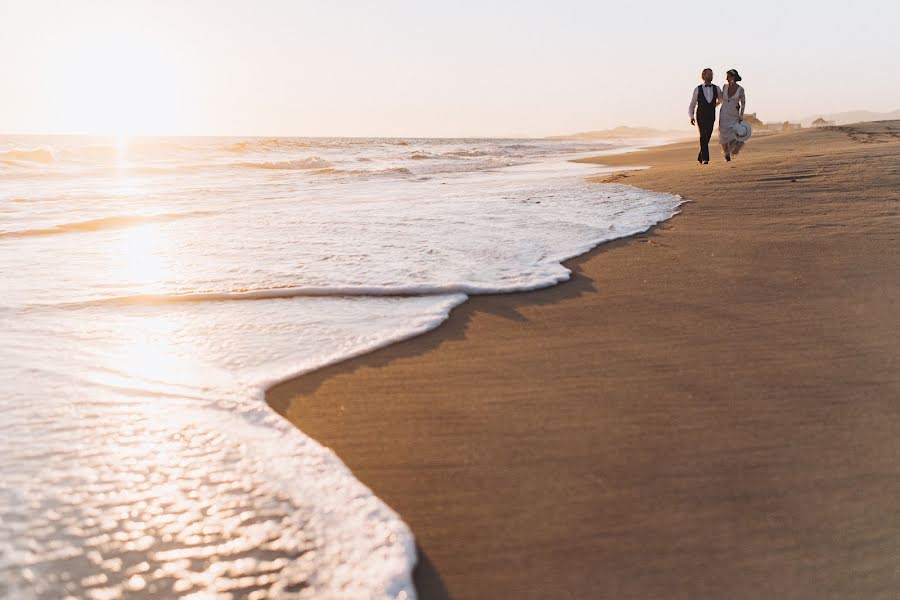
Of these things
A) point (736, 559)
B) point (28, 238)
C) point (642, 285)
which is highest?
point (28, 238)

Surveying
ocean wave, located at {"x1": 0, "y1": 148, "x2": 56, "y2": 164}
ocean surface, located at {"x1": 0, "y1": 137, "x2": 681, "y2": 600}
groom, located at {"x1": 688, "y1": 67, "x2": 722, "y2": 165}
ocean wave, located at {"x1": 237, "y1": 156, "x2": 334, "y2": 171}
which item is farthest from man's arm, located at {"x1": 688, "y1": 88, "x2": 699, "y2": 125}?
ocean wave, located at {"x1": 0, "y1": 148, "x2": 56, "y2": 164}

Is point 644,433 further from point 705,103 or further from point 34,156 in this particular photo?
point 34,156

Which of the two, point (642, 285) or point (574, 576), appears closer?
point (574, 576)

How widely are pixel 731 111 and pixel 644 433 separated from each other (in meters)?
9.47

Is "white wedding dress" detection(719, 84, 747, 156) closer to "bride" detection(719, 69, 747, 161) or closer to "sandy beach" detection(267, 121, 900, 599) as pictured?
"bride" detection(719, 69, 747, 161)

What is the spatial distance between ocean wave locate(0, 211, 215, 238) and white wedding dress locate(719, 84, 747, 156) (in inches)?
293

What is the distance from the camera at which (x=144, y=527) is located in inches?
62.7

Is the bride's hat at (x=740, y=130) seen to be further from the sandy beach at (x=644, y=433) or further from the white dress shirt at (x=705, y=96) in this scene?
the sandy beach at (x=644, y=433)

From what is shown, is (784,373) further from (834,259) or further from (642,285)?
(834,259)

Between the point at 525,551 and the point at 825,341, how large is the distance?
175cm

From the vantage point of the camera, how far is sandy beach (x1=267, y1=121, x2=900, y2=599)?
1.47m

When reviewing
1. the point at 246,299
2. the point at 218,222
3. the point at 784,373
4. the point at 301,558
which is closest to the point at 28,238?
the point at 218,222

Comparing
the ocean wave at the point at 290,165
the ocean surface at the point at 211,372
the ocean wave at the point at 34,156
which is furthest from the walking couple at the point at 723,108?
the ocean wave at the point at 34,156

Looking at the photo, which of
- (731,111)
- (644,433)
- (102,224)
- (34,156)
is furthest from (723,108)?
(34,156)
